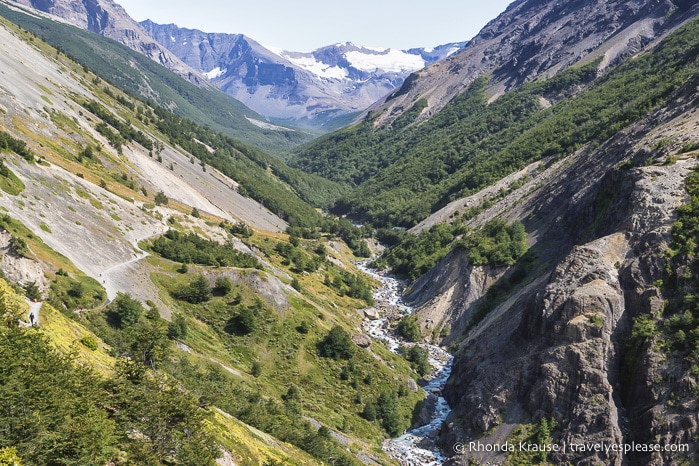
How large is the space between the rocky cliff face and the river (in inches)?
96.6

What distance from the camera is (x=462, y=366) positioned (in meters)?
67.2

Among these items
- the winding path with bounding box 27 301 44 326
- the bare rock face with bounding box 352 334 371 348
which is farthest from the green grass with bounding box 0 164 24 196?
the bare rock face with bounding box 352 334 371 348

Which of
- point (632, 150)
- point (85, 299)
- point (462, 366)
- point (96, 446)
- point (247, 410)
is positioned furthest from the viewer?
point (632, 150)

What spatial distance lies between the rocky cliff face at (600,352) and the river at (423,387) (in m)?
2.45

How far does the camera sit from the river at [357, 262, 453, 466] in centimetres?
5488

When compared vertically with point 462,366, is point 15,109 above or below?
above

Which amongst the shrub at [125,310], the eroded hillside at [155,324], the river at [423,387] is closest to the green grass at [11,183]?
the eroded hillside at [155,324]

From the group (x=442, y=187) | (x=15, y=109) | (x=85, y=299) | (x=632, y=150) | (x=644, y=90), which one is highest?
(x=644, y=90)

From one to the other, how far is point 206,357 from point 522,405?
121ft

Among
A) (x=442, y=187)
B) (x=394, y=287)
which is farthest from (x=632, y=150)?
(x=442, y=187)

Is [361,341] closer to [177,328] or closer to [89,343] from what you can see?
[177,328]

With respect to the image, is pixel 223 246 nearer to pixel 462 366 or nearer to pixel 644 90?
pixel 462 366

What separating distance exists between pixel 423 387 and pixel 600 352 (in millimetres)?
31201

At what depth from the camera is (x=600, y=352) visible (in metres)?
46.7
